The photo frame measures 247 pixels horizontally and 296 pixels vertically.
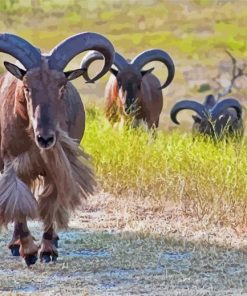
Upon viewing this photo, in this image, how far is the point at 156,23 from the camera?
119ft

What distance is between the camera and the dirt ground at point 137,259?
8188mm

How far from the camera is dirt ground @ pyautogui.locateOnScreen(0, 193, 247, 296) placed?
819 centimetres

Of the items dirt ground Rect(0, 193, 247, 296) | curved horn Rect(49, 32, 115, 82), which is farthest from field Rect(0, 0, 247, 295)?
curved horn Rect(49, 32, 115, 82)

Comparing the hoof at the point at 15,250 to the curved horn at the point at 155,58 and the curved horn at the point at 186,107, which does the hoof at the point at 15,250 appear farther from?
the curved horn at the point at 186,107

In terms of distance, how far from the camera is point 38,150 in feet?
29.5

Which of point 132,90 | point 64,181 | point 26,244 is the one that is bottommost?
point 26,244

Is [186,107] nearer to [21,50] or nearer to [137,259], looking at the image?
[137,259]

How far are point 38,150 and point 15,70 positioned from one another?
2.05 feet

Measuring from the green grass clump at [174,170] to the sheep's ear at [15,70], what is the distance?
2.68 metres

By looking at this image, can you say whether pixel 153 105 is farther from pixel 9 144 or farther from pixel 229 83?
pixel 229 83

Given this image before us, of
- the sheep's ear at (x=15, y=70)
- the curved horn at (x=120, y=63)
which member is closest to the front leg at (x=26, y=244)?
the sheep's ear at (x=15, y=70)

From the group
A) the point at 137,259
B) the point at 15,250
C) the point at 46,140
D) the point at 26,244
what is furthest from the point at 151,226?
the point at 46,140

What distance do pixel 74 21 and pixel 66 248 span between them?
85.1ft

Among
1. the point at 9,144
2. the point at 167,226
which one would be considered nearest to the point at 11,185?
the point at 9,144
